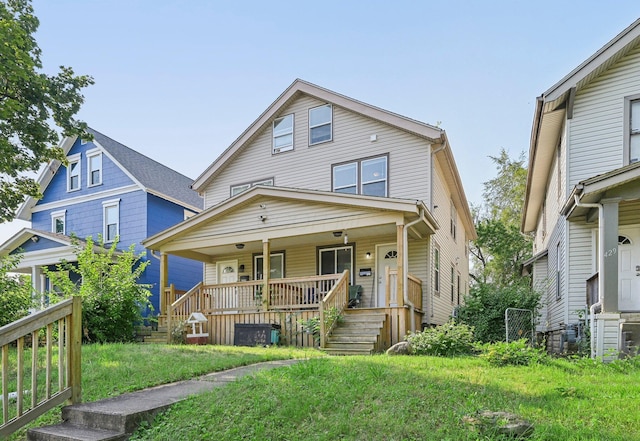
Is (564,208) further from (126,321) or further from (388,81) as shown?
(126,321)

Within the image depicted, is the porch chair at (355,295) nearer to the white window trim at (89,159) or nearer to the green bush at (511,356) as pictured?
the green bush at (511,356)

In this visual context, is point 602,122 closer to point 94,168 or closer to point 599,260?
point 599,260

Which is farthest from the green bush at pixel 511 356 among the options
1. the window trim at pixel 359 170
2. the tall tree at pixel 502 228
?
the tall tree at pixel 502 228

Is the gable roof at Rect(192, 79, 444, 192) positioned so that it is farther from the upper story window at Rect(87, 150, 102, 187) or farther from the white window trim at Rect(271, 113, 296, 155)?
the upper story window at Rect(87, 150, 102, 187)

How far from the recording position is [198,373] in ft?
20.8

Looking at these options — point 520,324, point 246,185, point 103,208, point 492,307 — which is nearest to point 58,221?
point 103,208

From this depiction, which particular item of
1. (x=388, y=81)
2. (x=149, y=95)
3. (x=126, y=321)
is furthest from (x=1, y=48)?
(x=388, y=81)

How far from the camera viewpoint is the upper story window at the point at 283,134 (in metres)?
15.2

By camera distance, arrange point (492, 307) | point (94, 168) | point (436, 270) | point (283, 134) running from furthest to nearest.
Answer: point (94, 168)
point (283, 134)
point (436, 270)
point (492, 307)

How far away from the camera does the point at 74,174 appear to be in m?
19.9

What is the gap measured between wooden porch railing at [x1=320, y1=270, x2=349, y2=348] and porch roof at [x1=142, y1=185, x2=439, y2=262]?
1.44 metres

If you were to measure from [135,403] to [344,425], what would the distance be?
7.57 feet

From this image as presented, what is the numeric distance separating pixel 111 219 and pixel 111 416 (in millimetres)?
15915

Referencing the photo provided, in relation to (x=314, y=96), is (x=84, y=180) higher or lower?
lower
